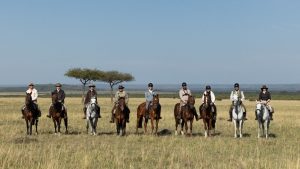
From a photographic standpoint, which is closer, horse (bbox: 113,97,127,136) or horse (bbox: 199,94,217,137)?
horse (bbox: 199,94,217,137)

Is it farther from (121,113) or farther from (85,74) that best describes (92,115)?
(85,74)

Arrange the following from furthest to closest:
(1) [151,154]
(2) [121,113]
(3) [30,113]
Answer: (3) [30,113]
(2) [121,113]
(1) [151,154]

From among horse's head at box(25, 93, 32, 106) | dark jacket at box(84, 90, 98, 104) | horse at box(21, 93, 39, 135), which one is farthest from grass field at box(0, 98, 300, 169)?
dark jacket at box(84, 90, 98, 104)

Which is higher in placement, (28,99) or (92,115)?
(28,99)

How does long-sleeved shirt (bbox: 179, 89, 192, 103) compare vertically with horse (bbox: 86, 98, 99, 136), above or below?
above

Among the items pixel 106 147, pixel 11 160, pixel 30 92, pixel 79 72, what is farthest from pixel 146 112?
pixel 79 72

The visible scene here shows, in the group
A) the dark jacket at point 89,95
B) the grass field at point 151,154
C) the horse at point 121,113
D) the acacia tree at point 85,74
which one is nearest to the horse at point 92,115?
the dark jacket at point 89,95

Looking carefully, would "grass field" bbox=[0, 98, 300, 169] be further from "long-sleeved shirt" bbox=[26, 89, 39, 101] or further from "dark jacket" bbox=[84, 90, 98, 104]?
"dark jacket" bbox=[84, 90, 98, 104]

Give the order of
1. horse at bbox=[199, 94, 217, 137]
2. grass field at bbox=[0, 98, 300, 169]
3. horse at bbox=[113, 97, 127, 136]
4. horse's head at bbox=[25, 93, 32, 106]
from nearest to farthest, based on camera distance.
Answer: grass field at bbox=[0, 98, 300, 169] → horse at bbox=[199, 94, 217, 137] → horse at bbox=[113, 97, 127, 136] → horse's head at bbox=[25, 93, 32, 106]

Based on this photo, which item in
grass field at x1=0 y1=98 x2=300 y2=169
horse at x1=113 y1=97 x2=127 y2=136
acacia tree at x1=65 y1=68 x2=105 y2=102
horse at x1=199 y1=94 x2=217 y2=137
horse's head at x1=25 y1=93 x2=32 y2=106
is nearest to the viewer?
grass field at x1=0 y1=98 x2=300 y2=169

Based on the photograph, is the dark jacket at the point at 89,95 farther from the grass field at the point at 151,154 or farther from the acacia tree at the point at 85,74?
the acacia tree at the point at 85,74

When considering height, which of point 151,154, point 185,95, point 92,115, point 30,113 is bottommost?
point 151,154

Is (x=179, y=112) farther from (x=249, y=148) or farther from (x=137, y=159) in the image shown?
(x=137, y=159)

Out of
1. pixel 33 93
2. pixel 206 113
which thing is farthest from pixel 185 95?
pixel 33 93
